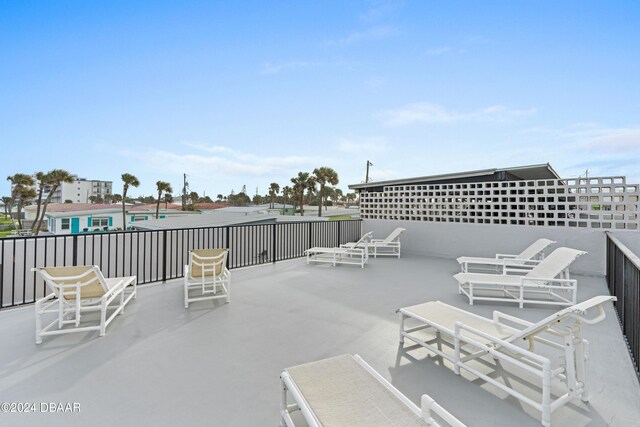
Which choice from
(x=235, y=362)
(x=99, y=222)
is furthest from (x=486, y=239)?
(x=99, y=222)

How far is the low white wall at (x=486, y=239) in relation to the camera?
19.7ft

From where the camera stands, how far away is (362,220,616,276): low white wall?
6020 mm

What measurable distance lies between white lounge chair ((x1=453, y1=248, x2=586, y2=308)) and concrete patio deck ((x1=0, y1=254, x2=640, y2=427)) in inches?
11.3

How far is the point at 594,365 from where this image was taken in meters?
2.42

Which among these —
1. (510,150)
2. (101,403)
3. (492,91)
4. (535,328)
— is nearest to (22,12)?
(101,403)

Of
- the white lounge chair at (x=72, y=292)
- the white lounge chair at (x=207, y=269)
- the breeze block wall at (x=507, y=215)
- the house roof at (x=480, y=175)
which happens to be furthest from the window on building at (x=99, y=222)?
the white lounge chair at (x=72, y=292)

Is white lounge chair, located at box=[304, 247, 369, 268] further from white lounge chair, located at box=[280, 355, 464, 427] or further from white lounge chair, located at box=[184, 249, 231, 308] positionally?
white lounge chair, located at box=[280, 355, 464, 427]

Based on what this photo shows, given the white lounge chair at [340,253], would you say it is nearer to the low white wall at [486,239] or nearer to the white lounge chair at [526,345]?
the low white wall at [486,239]

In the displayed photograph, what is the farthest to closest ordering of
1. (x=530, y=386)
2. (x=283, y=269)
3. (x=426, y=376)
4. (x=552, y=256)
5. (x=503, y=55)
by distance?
(x=503, y=55) → (x=283, y=269) → (x=552, y=256) → (x=426, y=376) → (x=530, y=386)

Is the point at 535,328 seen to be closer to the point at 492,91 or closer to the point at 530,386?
the point at 530,386

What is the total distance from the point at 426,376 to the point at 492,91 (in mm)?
8832

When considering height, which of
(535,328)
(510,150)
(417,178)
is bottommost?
(535,328)

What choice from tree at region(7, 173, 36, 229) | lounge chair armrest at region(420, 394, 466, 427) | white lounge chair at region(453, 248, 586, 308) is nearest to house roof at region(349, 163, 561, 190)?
white lounge chair at region(453, 248, 586, 308)

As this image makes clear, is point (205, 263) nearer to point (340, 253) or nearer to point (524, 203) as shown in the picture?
point (340, 253)
